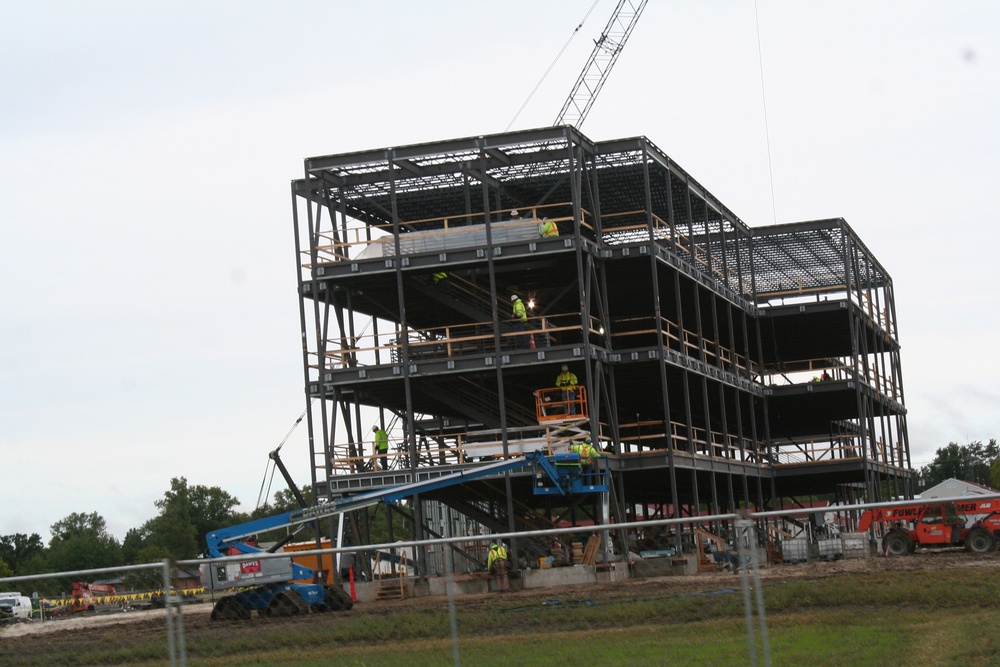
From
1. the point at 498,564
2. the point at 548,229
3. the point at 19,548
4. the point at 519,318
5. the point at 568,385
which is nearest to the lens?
the point at 498,564

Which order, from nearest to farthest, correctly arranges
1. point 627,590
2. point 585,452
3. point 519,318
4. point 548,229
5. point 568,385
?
point 627,590 → point 585,452 → point 568,385 → point 548,229 → point 519,318

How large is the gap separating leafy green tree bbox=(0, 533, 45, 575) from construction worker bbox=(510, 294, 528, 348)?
91305 millimetres

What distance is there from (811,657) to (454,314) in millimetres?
33525

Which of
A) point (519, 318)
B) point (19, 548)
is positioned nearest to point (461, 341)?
point (519, 318)

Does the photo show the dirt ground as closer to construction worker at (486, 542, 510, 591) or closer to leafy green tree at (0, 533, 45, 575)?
construction worker at (486, 542, 510, 591)

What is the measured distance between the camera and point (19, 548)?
12325cm

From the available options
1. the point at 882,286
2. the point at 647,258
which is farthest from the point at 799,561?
the point at 882,286

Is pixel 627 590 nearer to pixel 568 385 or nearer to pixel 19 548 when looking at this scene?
pixel 568 385

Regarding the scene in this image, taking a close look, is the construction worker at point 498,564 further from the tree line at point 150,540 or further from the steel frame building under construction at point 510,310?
the tree line at point 150,540

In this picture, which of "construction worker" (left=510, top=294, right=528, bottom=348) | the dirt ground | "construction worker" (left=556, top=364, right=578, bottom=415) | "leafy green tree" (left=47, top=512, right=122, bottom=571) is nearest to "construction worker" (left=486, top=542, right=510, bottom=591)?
"construction worker" (left=556, top=364, right=578, bottom=415)

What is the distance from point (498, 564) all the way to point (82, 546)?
115802 mm

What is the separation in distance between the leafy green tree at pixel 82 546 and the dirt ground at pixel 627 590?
99.5 metres

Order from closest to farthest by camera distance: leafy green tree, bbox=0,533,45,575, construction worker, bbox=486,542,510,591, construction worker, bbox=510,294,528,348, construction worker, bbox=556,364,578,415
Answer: construction worker, bbox=486,542,510,591
construction worker, bbox=556,364,578,415
construction worker, bbox=510,294,528,348
leafy green tree, bbox=0,533,45,575

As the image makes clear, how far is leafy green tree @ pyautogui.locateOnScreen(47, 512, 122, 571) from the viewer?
119812 millimetres
